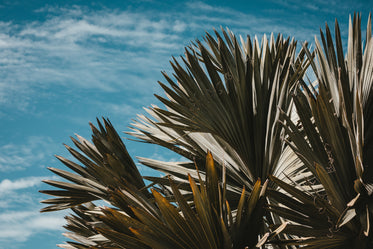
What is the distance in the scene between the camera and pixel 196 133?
2.95m

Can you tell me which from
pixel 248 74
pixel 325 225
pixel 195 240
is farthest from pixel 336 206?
pixel 248 74

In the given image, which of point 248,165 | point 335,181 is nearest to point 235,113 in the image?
point 248,165

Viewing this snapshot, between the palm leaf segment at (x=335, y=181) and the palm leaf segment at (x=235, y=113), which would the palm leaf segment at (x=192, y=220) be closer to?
the palm leaf segment at (x=335, y=181)

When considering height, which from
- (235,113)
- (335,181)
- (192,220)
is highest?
(235,113)

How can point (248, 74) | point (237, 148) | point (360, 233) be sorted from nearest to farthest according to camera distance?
point (360, 233), point (237, 148), point (248, 74)

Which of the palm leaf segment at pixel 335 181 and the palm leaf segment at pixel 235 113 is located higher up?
the palm leaf segment at pixel 235 113

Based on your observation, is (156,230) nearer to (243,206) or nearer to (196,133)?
(243,206)

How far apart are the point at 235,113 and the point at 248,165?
35cm

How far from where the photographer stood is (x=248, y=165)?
8.44 ft

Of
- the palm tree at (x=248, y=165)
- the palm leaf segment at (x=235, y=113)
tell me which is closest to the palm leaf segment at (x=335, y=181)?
the palm tree at (x=248, y=165)

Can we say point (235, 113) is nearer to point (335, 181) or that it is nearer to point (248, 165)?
point (248, 165)

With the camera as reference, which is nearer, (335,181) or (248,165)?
(335,181)

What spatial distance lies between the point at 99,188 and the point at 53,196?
0.38m

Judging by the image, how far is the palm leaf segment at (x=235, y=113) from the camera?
2561mm
